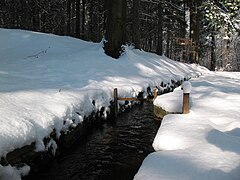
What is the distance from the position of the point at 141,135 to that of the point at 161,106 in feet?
3.19

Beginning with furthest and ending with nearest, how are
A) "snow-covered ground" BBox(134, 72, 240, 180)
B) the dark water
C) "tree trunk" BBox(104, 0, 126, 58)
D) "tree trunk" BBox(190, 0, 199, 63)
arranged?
1. "tree trunk" BBox(190, 0, 199, 63)
2. "tree trunk" BBox(104, 0, 126, 58)
3. the dark water
4. "snow-covered ground" BBox(134, 72, 240, 180)

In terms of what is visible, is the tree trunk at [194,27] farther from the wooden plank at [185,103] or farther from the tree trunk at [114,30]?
the wooden plank at [185,103]

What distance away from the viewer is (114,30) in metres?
14.6

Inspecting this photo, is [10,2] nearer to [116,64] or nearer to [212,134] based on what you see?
[116,64]

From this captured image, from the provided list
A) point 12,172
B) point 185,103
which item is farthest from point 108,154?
point 12,172

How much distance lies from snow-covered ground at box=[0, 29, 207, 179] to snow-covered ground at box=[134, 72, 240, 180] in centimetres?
209

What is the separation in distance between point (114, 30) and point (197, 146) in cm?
1060

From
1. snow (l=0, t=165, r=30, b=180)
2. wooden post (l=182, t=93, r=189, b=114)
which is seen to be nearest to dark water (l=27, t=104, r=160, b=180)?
snow (l=0, t=165, r=30, b=180)

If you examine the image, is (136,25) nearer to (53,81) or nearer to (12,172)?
(53,81)

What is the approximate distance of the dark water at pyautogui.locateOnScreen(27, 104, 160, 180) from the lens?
5.93 metres

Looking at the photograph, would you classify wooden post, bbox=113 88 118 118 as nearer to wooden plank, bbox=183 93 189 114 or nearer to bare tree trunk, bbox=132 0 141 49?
wooden plank, bbox=183 93 189 114

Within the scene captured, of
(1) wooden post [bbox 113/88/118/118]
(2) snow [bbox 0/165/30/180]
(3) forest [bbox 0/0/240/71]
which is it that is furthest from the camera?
(3) forest [bbox 0/0/240/71]

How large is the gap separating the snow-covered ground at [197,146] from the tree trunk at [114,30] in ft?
22.9

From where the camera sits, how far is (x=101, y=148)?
746 centimetres
